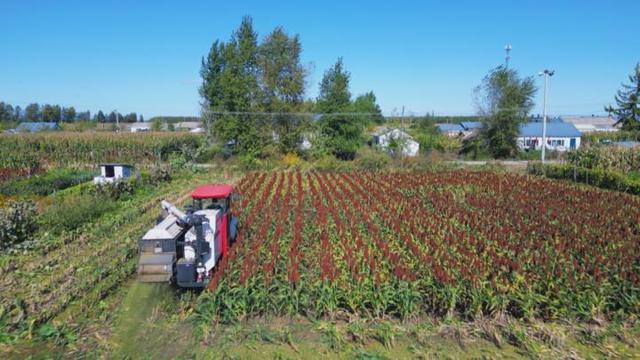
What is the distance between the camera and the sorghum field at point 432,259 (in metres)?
5.92

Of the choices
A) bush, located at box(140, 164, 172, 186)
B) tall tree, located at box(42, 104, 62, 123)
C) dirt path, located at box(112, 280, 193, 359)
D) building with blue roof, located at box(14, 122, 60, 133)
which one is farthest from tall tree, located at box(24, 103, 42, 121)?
dirt path, located at box(112, 280, 193, 359)

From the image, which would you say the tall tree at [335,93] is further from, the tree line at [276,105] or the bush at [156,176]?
the bush at [156,176]

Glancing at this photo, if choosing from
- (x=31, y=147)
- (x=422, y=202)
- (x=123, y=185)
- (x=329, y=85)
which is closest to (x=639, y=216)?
(x=422, y=202)

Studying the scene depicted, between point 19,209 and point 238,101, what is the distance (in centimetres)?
2120

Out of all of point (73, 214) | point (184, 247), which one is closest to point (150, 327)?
point (184, 247)

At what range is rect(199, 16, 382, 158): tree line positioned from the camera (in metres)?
29.5

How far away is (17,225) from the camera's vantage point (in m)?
9.27

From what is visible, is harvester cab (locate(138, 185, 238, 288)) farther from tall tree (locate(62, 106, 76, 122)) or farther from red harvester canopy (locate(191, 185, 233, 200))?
tall tree (locate(62, 106, 76, 122))

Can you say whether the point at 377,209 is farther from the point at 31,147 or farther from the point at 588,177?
the point at 31,147

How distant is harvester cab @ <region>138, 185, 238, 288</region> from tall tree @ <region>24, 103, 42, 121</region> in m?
102

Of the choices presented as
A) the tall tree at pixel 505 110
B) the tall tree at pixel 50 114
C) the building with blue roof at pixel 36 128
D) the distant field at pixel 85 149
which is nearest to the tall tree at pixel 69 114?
the tall tree at pixel 50 114

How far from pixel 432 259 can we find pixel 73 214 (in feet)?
29.3

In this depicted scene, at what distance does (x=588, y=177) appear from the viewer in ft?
65.9

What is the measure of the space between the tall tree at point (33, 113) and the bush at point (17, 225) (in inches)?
3824
